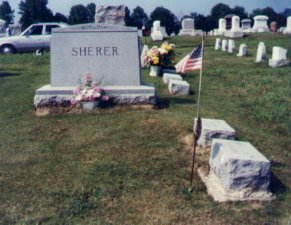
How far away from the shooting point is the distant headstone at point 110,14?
38.0ft

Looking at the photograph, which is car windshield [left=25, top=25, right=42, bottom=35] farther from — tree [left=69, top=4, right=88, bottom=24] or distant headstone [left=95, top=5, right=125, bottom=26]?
tree [left=69, top=4, right=88, bottom=24]

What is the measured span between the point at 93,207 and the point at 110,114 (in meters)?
3.62

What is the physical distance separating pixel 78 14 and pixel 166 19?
13.2 metres

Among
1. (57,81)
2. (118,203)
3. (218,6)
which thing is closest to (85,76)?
(57,81)

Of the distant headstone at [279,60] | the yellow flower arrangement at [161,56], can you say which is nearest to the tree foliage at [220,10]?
the distant headstone at [279,60]

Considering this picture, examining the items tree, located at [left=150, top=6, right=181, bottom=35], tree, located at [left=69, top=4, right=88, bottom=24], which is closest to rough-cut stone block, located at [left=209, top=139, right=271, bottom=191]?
tree, located at [left=150, top=6, right=181, bottom=35]

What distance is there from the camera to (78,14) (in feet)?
212

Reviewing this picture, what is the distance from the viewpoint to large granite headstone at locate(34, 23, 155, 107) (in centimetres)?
856

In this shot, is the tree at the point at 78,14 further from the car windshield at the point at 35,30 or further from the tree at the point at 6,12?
the car windshield at the point at 35,30

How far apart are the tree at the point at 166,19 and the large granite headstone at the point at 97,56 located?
53.8 metres

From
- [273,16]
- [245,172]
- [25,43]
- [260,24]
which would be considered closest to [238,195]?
[245,172]

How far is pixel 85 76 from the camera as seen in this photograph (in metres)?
8.41

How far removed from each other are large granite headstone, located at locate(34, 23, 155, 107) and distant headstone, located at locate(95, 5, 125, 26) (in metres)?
3.09

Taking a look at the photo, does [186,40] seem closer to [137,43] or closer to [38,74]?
[38,74]
